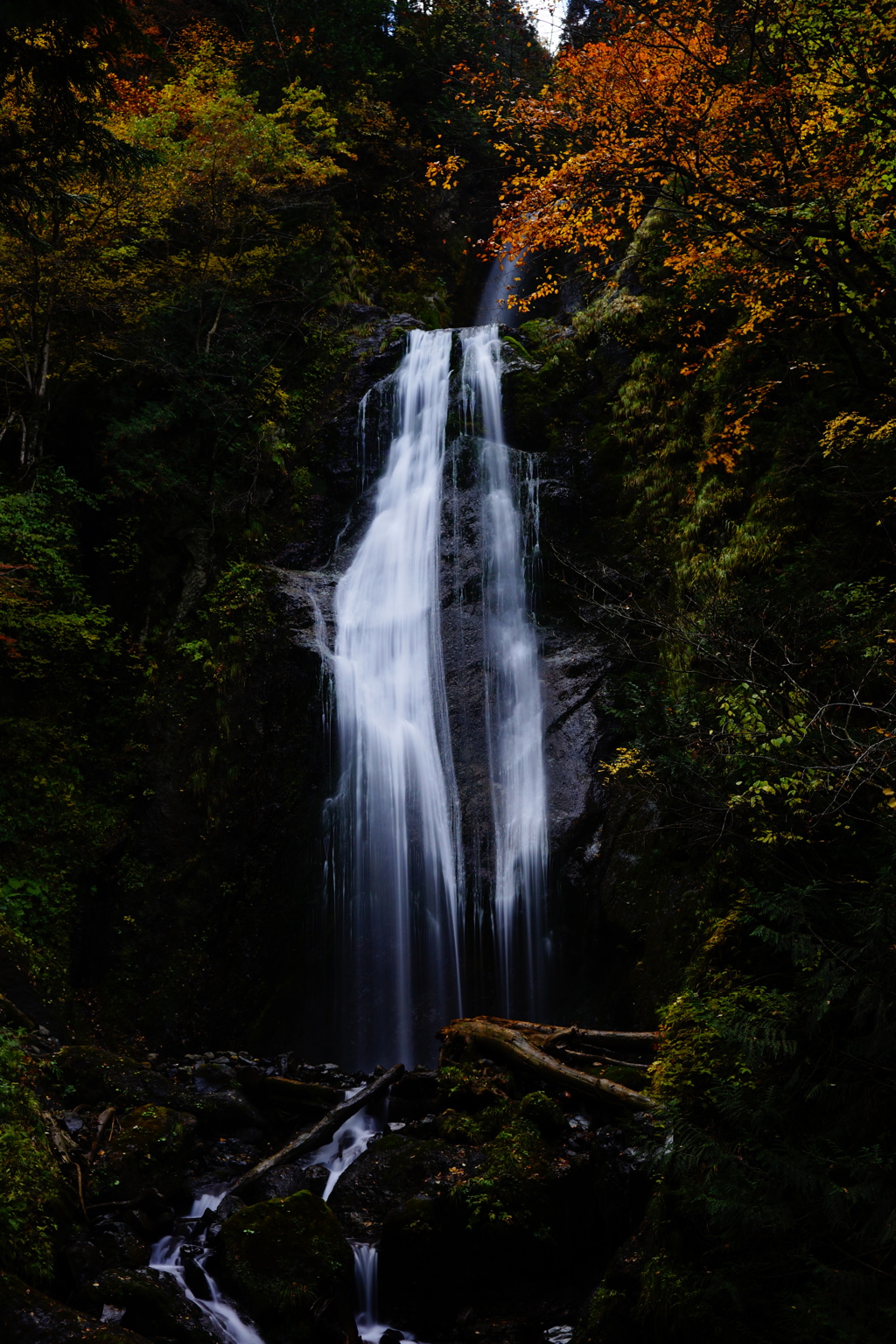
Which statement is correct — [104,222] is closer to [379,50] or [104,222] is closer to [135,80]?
[135,80]

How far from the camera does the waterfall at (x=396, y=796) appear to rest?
9750 mm

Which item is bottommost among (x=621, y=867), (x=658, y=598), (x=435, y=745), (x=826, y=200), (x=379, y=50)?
(x=621, y=867)

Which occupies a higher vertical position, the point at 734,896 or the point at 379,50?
the point at 379,50

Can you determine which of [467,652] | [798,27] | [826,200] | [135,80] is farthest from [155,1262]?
[135,80]

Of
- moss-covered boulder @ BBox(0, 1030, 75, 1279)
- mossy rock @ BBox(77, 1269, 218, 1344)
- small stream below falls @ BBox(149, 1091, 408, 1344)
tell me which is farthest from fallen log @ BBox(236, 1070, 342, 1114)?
mossy rock @ BBox(77, 1269, 218, 1344)

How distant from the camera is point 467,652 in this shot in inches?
461

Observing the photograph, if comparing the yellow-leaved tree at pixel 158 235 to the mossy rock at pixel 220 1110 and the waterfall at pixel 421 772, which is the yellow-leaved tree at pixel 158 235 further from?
the mossy rock at pixel 220 1110

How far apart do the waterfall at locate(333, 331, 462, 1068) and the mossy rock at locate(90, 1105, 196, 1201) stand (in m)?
3.61

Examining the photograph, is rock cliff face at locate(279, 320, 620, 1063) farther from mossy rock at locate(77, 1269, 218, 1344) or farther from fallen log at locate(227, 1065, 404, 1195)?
mossy rock at locate(77, 1269, 218, 1344)

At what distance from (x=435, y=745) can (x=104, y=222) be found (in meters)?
9.97

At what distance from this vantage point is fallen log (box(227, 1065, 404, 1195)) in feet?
20.2

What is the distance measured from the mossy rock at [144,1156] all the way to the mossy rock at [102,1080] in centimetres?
39

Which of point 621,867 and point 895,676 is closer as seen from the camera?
point 895,676

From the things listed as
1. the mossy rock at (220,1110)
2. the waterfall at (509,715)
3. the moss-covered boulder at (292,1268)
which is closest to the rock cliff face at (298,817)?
the waterfall at (509,715)
